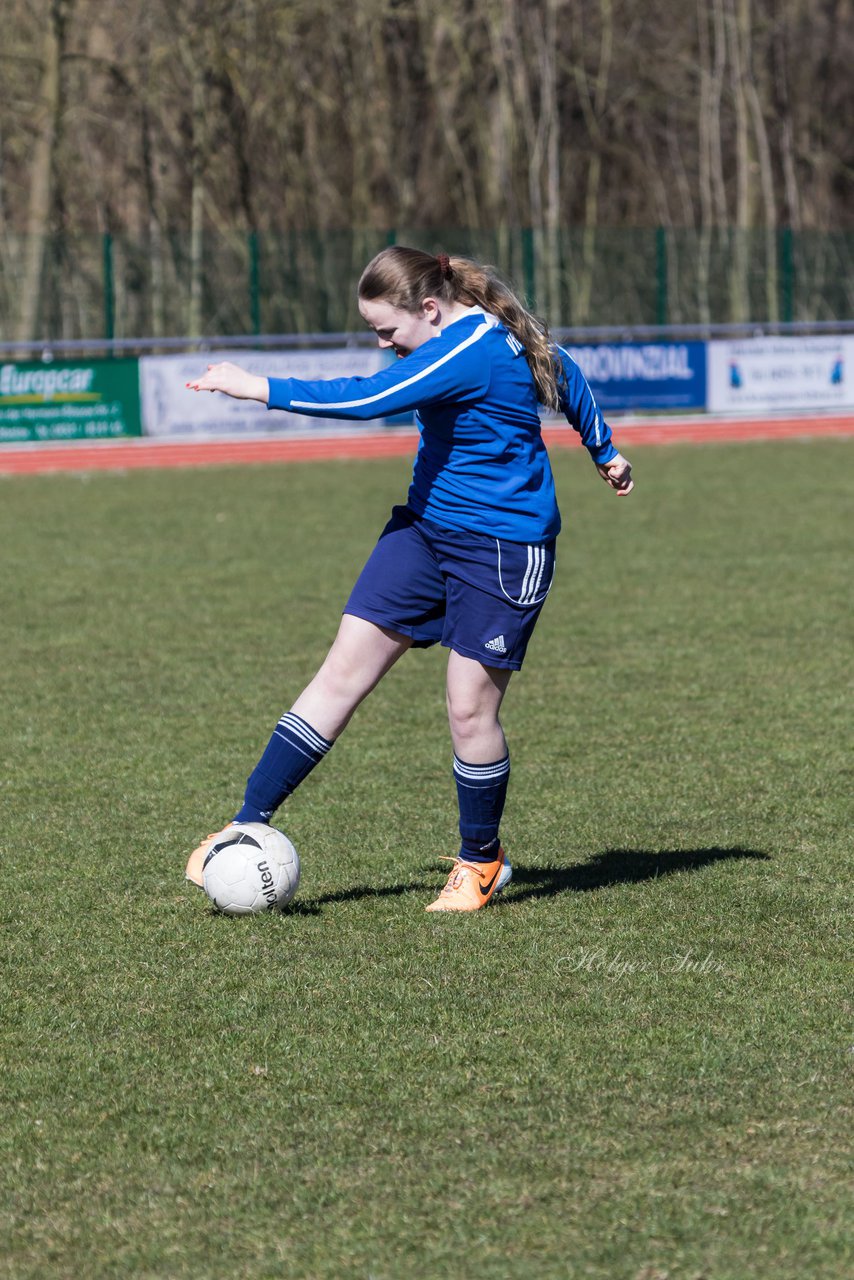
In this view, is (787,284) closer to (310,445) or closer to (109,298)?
(310,445)

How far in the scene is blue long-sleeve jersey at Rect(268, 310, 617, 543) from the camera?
15.4 feet

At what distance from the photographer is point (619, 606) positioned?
1073cm

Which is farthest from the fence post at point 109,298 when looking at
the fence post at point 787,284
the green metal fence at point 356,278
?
the fence post at point 787,284

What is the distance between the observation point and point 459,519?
16.4 feet

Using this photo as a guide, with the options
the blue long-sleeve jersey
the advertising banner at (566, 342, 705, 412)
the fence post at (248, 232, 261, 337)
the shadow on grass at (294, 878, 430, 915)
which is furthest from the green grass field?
the fence post at (248, 232, 261, 337)

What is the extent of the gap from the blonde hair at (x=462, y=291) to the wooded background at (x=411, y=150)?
2168 cm

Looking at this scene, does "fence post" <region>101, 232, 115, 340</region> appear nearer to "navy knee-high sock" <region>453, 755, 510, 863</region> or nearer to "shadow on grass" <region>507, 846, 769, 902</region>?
"shadow on grass" <region>507, 846, 769, 902</region>

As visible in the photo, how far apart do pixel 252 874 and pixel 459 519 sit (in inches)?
44.9

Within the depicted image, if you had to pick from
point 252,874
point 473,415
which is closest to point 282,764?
point 252,874

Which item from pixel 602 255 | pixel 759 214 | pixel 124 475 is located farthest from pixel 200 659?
pixel 759 214

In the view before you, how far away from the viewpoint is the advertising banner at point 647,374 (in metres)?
24.6

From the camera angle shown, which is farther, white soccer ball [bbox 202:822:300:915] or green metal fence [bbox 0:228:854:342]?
green metal fence [bbox 0:228:854:342]

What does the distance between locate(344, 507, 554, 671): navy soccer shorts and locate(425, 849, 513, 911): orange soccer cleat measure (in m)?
0.61

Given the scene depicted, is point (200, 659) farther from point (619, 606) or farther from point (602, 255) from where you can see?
point (602, 255)
